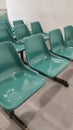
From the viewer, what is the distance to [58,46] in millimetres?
2607

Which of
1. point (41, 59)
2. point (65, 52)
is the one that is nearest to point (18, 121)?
point (41, 59)

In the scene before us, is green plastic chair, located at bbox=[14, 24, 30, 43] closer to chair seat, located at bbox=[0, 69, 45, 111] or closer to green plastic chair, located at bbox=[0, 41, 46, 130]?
green plastic chair, located at bbox=[0, 41, 46, 130]

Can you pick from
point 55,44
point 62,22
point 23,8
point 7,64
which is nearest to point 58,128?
point 7,64

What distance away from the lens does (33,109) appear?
6.00 ft

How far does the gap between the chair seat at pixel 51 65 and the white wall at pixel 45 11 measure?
1953 millimetres

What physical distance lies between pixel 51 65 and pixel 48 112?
2.02ft

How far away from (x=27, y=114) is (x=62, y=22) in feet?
9.39

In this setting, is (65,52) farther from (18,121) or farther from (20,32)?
(18,121)

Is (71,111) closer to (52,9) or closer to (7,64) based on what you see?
(7,64)

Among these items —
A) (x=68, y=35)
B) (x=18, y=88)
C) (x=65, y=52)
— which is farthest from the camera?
(x=68, y=35)

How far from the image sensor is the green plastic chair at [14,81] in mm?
1252

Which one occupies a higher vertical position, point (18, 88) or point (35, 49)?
point (35, 49)

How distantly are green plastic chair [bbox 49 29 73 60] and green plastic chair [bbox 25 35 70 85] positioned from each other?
192 millimetres

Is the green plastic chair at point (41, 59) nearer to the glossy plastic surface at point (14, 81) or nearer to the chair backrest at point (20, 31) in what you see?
the glossy plastic surface at point (14, 81)
